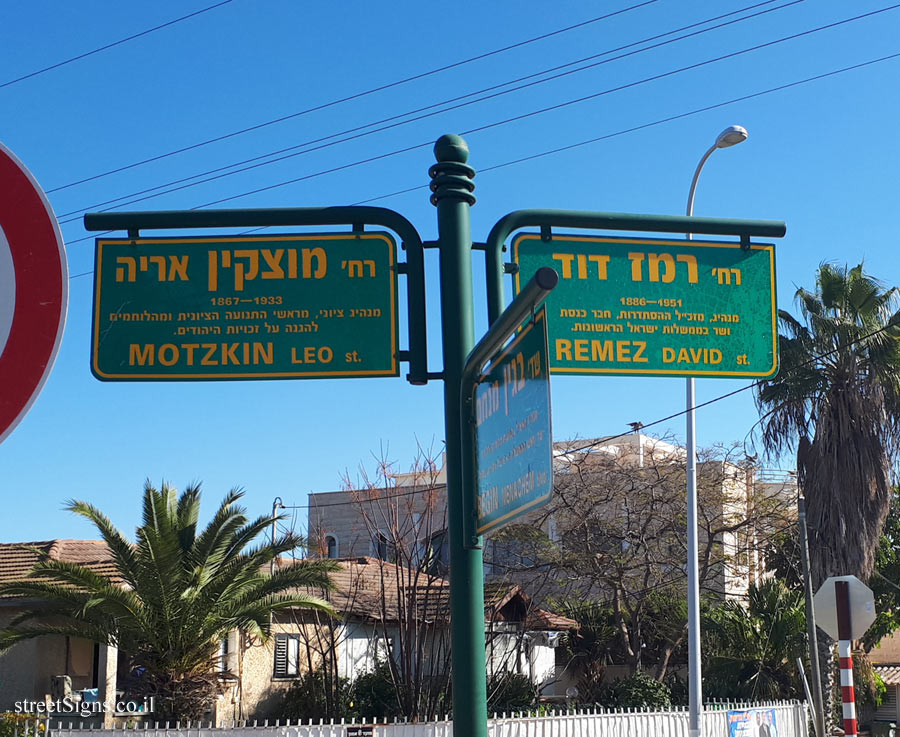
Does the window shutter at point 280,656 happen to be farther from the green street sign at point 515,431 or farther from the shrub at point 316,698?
the green street sign at point 515,431

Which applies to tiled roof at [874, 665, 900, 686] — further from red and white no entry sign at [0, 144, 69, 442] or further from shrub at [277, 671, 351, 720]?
red and white no entry sign at [0, 144, 69, 442]

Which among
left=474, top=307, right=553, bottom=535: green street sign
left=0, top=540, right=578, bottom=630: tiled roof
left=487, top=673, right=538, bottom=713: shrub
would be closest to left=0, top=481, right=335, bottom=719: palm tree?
left=0, top=540, right=578, bottom=630: tiled roof

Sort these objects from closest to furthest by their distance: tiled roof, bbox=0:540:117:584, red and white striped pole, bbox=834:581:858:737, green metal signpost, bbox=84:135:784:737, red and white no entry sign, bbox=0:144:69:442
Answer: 1. red and white no entry sign, bbox=0:144:69:442
2. green metal signpost, bbox=84:135:784:737
3. red and white striped pole, bbox=834:581:858:737
4. tiled roof, bbox=0:540:117:584

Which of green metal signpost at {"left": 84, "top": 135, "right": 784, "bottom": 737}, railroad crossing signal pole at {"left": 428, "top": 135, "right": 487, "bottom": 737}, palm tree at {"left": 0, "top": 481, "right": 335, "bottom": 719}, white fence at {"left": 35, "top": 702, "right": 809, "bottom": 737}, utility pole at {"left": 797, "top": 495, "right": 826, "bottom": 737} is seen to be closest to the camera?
railroad crossing signal pole at {"left": 428, "top": 135, "right": 487, "bottom": 737}

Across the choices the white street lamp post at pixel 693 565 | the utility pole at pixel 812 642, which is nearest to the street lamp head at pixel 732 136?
the white street lamp post at pixel 693 565

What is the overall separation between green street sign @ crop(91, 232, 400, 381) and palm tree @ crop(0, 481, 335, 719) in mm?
14040

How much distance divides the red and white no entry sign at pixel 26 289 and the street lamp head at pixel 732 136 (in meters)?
16.3

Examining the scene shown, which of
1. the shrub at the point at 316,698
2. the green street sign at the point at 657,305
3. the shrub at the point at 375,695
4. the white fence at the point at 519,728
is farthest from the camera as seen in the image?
the shrub at the point at 375,695

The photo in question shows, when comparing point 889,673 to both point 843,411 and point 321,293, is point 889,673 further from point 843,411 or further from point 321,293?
point 321,293

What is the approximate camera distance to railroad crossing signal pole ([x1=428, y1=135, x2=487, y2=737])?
3594 millimetres

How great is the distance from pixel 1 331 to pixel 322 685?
78.5ft

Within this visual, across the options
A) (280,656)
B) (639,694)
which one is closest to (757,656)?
(639,694)

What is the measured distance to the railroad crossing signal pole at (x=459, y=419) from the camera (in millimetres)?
3594

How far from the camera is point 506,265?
419 cm
